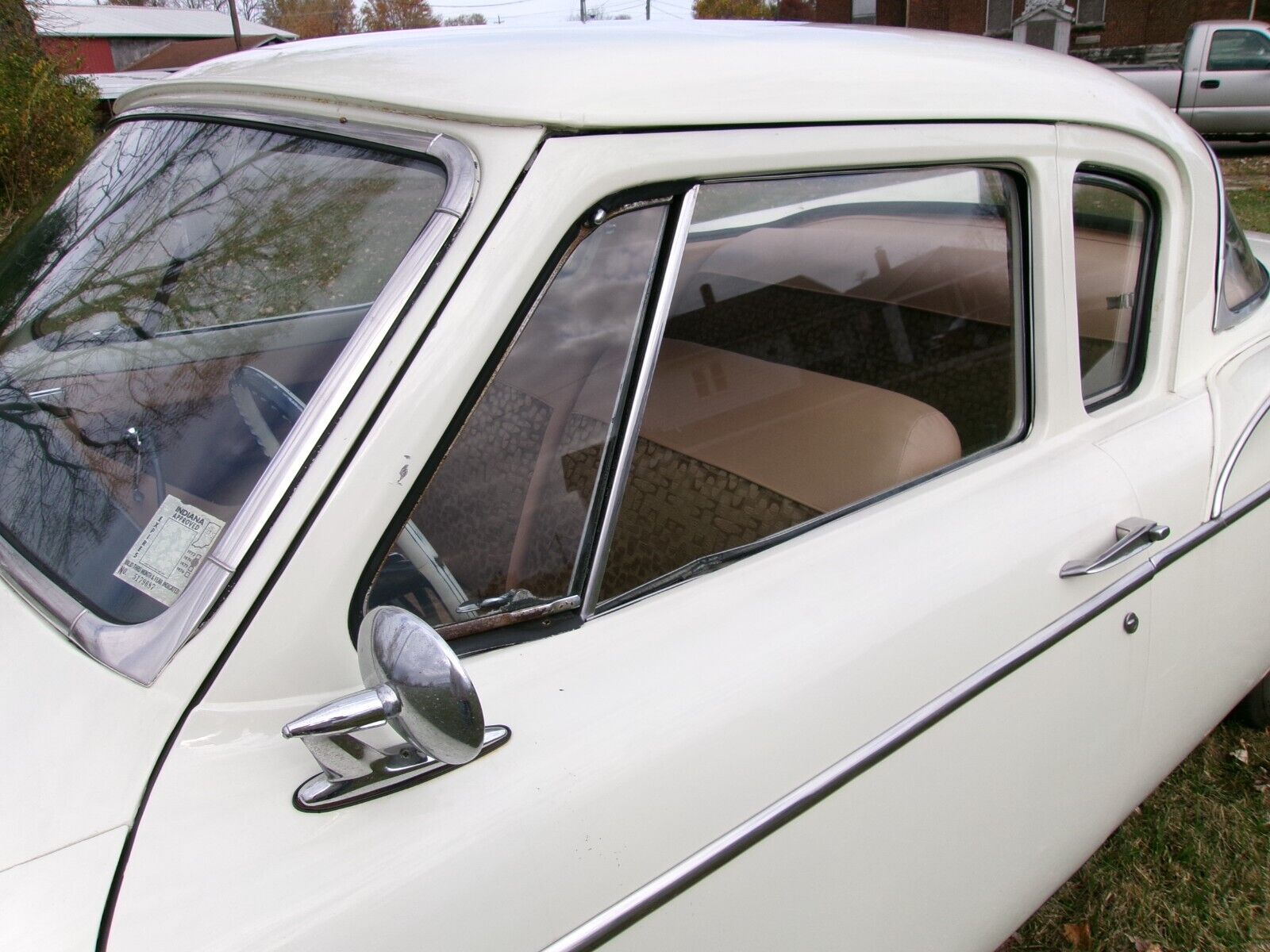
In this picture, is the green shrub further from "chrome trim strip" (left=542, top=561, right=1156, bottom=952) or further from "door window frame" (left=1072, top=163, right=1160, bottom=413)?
"chrome trim strip" (left=542, top=561, right=1156, bottom=952)

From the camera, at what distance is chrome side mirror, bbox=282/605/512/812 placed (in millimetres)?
828

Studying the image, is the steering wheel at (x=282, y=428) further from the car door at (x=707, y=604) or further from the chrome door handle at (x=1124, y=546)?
the chrome door handle at (x=1124, y=546)

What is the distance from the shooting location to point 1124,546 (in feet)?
4.94

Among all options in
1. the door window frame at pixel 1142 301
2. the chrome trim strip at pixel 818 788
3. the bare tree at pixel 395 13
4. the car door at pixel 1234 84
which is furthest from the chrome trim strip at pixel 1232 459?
the bare tree at pixel 395 13

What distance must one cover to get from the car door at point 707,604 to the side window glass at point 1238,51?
47.0 feet

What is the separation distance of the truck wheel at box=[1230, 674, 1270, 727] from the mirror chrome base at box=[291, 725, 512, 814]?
7.81 ft

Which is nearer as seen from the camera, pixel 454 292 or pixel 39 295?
pixel 454 292

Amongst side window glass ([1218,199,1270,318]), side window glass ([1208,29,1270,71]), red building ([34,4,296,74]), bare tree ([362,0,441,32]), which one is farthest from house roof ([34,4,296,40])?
side window glass ([1218,199,1270,318])

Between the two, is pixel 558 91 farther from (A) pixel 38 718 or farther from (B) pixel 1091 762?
(B) pixel 1091 762

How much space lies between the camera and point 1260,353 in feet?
6.38

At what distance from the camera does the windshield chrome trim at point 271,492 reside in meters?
0.91

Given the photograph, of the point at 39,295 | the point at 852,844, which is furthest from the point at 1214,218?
the point at 39,295

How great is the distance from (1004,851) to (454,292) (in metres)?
1.17

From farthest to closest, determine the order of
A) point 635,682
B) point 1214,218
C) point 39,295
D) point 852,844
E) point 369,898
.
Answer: point 1214,218
point 39,295
point 852,844
point 635,682
point 369,898
